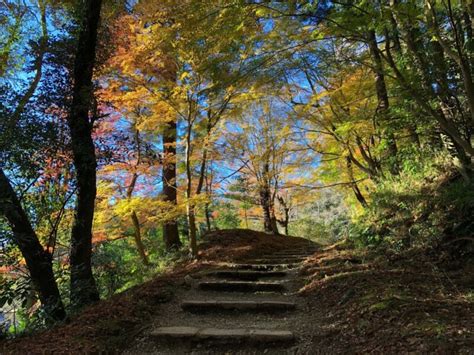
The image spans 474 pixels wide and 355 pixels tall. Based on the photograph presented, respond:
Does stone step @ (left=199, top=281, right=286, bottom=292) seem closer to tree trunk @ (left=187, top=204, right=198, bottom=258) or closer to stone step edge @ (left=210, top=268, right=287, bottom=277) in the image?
stone step edge @ (left=210, top=268, right=287, bottom=277)

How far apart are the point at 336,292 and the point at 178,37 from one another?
18.2ft

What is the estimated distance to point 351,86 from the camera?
881cm

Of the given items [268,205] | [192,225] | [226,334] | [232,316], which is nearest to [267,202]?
[268,205]

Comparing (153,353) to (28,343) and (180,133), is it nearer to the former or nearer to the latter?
(28,343)

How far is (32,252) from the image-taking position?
4.95 meters

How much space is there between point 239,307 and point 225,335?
3.10 ft

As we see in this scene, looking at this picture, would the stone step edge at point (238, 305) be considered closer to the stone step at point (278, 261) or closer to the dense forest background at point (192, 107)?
the dense forest background at point (192, 107)

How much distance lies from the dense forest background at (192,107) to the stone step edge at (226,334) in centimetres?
189

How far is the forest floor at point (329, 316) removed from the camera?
116 inches

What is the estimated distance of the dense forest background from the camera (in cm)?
440

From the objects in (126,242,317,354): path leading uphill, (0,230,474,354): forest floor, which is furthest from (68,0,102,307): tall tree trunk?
(126,242,317,354): path leading uphill

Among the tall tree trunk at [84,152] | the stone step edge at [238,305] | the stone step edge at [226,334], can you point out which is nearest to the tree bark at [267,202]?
the tall tree trunk at [84,152]

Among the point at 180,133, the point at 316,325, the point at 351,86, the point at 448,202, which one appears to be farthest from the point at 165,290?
the point at 351,86

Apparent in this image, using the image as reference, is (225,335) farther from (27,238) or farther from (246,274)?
(27,238)
